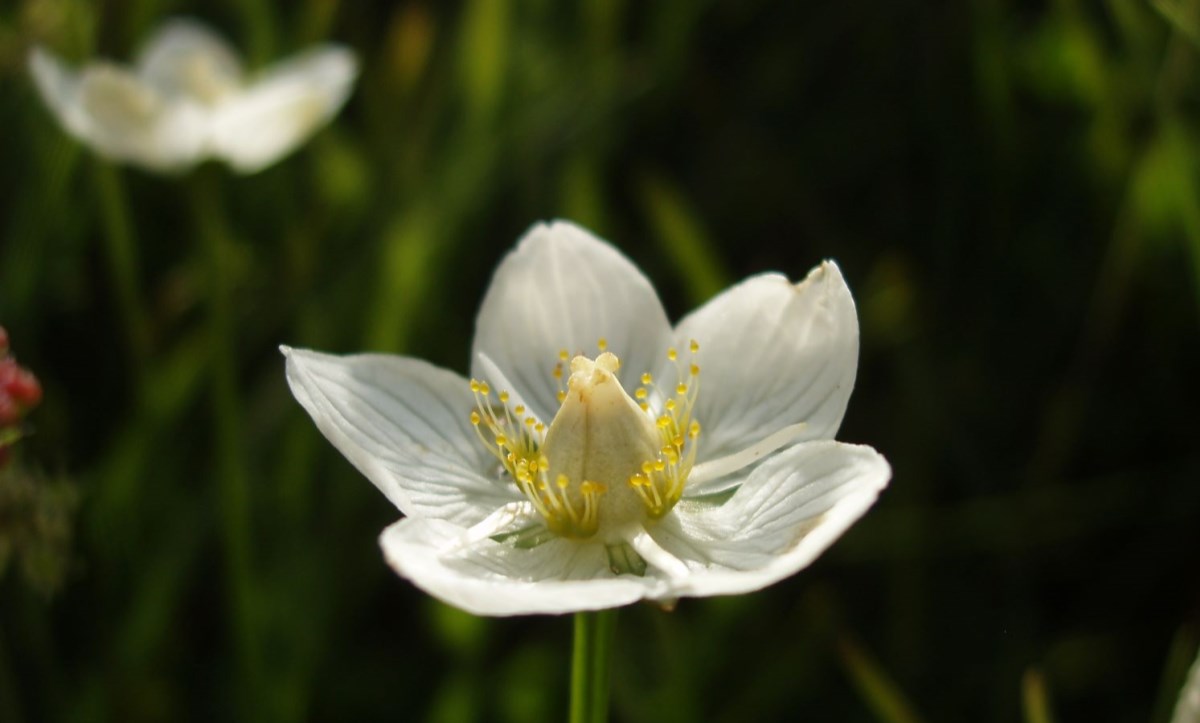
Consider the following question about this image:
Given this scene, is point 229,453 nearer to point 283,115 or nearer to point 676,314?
point 283,115

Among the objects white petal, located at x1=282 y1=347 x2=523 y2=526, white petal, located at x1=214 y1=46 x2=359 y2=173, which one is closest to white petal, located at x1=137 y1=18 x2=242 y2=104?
white petal, located at x1=214 y1=46 x2=359 y2=173

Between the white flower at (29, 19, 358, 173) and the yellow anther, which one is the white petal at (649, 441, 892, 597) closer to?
the yellow anther

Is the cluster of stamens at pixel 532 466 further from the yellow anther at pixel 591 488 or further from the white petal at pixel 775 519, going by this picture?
the white petal at pixel 775 519

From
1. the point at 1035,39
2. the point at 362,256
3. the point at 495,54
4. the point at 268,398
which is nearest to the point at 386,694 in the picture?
the point at 268,398

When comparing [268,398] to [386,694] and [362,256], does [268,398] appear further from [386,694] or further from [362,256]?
[386,694]

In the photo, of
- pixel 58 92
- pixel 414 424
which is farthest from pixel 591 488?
pixel 58 92

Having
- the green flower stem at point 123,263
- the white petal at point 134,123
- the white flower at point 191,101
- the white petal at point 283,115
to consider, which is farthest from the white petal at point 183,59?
the green flower stem at point 123,263
